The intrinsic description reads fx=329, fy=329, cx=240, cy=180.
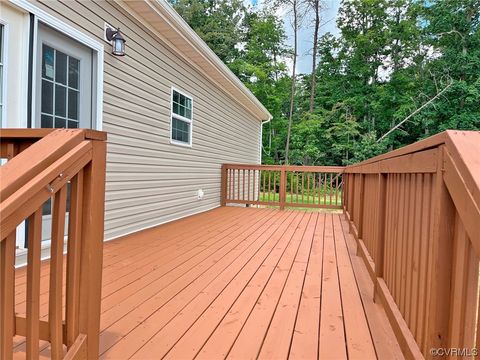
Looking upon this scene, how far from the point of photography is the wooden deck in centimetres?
160

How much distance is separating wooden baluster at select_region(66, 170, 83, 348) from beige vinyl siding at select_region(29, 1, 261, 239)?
2.32m

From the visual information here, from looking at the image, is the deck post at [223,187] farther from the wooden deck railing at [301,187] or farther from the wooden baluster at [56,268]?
the wooden baluster at [56,268]

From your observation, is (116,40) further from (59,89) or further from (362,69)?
(362,69)

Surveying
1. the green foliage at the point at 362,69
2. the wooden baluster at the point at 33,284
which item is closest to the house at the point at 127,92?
the wooden baluster at the point at 33,284

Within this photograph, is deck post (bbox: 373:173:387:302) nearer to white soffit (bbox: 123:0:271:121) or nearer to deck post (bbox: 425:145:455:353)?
deck post (bbox: 425:145:455:353)

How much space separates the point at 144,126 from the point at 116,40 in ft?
3.65

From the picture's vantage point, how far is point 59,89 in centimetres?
301

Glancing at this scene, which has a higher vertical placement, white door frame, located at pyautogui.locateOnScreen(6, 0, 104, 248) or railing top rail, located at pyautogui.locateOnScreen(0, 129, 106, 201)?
white door frame, located at pyautogui.locateOnScreen(6, 0, 104, 248)

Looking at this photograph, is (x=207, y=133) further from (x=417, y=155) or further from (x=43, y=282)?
(x=417, y=155)

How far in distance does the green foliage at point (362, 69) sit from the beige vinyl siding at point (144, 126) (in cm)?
998

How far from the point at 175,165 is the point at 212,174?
A: 189 cm

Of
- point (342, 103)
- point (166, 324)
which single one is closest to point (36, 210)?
point (166, 324)

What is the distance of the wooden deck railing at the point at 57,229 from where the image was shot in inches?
36.5

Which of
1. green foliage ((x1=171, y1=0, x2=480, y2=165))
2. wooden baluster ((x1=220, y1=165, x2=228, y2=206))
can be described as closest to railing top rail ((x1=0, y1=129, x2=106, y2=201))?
wooden baluster ((x1=220, y1=165, x2=228, y2=206))
